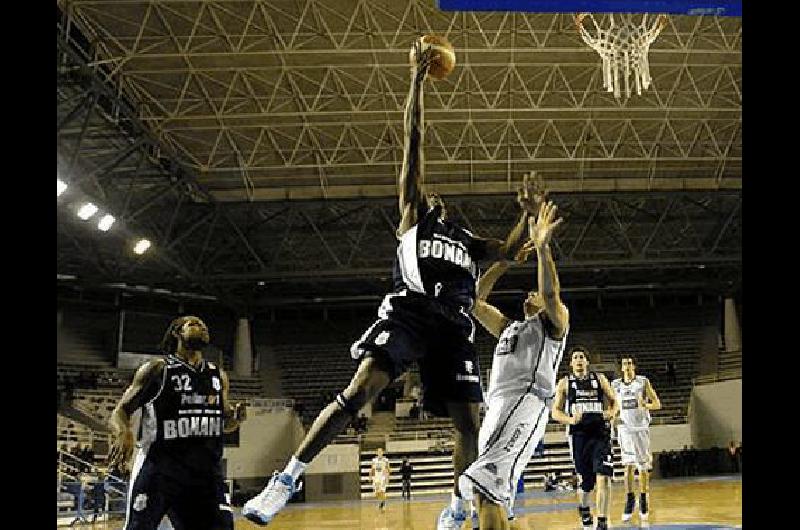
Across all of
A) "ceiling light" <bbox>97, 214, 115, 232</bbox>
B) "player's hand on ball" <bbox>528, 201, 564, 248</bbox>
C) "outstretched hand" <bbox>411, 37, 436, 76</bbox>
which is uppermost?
"ceiling light" <bbox>97, 214, 115, 232</bbox>

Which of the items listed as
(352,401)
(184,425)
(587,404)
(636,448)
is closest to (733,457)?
(636,448)

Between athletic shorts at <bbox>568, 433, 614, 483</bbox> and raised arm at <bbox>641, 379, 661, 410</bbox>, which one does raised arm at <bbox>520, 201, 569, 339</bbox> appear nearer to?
athletic shorts at <bbox>568, 433, 614, 483</bbox>

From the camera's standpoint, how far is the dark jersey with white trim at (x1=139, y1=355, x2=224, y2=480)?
14.7ft

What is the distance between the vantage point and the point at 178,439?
4.52 metres

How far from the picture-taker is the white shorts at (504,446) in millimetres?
3869

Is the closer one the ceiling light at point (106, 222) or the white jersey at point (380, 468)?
the white jersey at point (380, 468)

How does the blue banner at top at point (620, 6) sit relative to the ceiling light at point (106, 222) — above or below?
below

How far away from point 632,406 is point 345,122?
946cm

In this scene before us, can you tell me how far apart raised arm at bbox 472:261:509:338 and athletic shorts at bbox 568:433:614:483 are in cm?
358

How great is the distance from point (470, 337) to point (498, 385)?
86 centimetres

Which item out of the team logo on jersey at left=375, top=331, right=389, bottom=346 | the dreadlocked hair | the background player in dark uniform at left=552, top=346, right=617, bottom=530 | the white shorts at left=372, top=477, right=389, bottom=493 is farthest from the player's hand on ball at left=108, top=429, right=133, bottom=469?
the white shorts at left=372, top=477, right=389, bottom=493

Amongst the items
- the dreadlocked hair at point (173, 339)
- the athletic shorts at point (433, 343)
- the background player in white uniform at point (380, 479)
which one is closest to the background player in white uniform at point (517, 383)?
the athletic shorts at point (433, 343)

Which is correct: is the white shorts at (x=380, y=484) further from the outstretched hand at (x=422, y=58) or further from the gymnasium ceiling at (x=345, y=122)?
the outstretched hand at (x=422, y=58)
